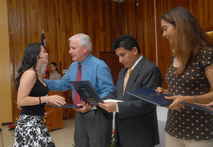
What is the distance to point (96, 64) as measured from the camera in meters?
2.02

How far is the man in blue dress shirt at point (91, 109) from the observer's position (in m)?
1.84

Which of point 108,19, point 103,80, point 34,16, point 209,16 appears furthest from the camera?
point 108,19

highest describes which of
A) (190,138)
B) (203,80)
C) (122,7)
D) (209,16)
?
(122,7)

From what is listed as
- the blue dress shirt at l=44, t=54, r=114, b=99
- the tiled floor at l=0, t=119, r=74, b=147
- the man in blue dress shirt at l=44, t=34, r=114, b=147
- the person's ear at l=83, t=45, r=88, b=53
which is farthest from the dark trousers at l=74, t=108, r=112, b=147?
the tiled floor at l=0, t=119, r=74, b=147

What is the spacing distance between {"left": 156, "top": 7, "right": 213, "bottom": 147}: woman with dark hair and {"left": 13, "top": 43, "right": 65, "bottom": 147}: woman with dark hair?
1.03m

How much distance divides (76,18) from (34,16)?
1420 mm

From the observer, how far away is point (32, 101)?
1.81 m

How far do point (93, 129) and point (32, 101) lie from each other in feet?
2.07

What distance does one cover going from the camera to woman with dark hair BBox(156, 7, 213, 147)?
1.17 metres

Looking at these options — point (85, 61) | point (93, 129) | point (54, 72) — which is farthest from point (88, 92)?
point (54, 72)

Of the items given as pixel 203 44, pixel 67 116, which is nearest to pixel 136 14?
pixel 67 116

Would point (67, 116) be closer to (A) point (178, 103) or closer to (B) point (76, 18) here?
(B) point (76, 18)

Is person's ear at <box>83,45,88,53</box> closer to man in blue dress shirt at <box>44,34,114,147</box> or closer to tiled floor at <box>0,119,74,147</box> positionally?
man in blue dress shirt at <box>44,34,114,147</box>

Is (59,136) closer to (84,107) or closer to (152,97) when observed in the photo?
(84,107)
